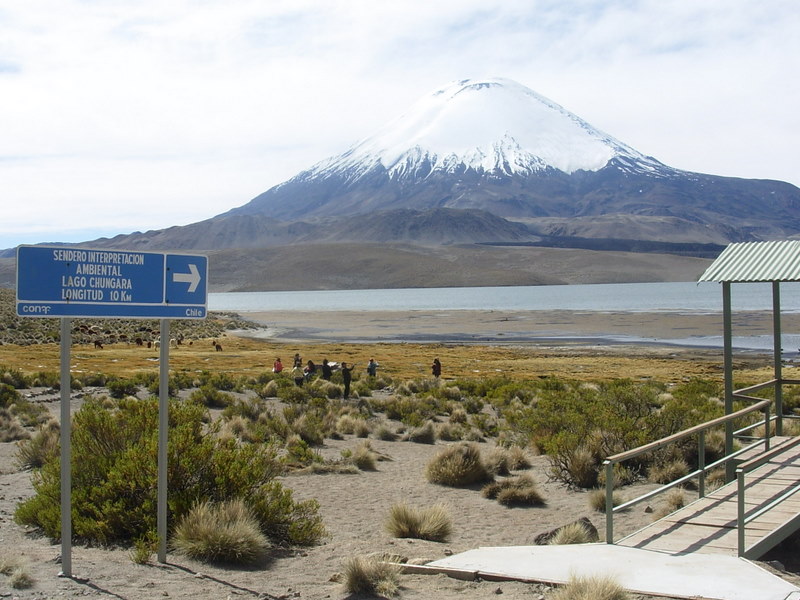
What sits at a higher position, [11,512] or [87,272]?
[87,272]

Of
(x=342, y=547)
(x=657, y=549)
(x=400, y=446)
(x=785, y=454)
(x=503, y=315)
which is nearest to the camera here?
(x=657, y=549)

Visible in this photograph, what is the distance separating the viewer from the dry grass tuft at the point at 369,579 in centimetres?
625

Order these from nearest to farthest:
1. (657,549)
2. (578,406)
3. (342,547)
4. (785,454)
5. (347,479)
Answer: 1. (657,549)
2. (342,547)
3. (785,454)
4. (347,479)
5. (578,406)

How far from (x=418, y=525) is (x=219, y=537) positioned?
2.37 meters

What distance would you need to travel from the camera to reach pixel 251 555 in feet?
23.9

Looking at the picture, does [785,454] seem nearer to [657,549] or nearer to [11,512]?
[657,549]

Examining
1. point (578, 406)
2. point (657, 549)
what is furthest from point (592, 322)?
point (657, 549)

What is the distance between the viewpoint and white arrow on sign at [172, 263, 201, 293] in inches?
261

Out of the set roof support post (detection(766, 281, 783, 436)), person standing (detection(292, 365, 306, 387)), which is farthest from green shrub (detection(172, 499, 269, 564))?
person standing (detection(292, 365, 306, 387))

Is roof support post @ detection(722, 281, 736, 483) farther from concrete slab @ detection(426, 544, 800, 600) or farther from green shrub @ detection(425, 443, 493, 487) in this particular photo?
green shrub @ detection(425, 443, 493, 487)

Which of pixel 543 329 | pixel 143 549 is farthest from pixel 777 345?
pixel 543 329

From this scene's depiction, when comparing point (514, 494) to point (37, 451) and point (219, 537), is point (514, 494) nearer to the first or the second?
point (219, 537)

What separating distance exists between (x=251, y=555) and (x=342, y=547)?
3.92 feet

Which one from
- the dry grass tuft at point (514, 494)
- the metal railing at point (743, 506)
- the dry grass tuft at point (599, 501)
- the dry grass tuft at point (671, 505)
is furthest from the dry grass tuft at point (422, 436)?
the metal railing at point (743, 506)
